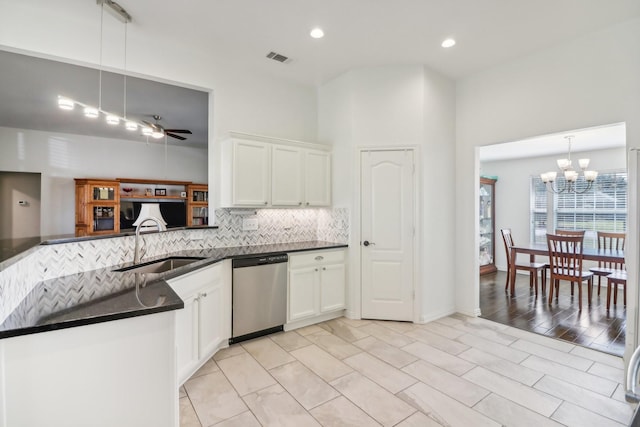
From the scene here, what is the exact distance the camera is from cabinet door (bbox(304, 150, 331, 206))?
388cm

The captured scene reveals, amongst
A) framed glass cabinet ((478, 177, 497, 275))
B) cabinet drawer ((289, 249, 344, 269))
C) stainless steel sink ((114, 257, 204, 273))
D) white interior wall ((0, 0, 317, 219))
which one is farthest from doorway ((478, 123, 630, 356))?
stainless steel sink ((114, 257, 204, 273))

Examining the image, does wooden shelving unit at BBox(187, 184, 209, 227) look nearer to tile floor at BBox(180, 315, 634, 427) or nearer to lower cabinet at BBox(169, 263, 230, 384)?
lower cabinet at BBox(169, 263, 230, 384)

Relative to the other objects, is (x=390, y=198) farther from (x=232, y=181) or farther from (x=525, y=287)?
(x=525, y=287)

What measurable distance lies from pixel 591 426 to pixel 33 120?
8.55 metres

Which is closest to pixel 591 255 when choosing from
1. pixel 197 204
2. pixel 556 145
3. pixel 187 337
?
pixel 556 145

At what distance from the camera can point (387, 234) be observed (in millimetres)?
3793

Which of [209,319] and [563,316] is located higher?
[209,319]

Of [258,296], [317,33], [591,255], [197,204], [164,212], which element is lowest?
[258,296]

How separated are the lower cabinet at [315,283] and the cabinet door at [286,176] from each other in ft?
2.31

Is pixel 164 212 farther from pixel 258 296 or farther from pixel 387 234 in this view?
pixel 387 234

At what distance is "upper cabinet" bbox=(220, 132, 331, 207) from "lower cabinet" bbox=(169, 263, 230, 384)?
2.96 feet

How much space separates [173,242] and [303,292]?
152 centimetres

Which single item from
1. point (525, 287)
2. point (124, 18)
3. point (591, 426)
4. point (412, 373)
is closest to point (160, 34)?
point (124, 18)

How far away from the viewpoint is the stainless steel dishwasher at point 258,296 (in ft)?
9.96
